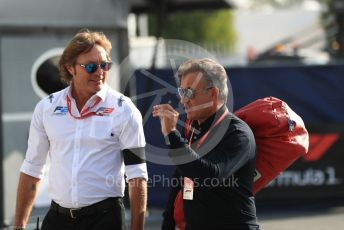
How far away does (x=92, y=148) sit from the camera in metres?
3.90

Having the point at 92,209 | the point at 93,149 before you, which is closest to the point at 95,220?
the point at 92,209

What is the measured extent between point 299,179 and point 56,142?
5.74 m

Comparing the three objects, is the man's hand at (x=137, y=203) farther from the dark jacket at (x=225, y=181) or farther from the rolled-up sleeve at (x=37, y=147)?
the rolled-up sleeve at (x=37, y=147)

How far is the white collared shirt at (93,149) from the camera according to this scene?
389cm

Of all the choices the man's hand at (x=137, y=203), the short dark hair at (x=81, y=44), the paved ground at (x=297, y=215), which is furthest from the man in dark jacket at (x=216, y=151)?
the paved ground at (x=297, y=215)

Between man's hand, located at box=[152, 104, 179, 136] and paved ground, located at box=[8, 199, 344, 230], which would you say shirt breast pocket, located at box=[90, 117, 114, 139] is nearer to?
man's hand, located at box=[152, 104, 179, 136]

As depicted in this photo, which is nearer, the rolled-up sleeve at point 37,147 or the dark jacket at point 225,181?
the dark jacket at point 225,181

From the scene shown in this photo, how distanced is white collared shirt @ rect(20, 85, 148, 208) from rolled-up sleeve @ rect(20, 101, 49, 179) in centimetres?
8

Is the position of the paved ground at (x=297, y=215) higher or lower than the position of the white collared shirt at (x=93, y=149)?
lower

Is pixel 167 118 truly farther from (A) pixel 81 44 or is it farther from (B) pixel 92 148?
(A) pixel 81 44

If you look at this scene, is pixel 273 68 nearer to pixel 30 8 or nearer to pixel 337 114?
pixel 337 114

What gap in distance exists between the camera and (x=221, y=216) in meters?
3.62

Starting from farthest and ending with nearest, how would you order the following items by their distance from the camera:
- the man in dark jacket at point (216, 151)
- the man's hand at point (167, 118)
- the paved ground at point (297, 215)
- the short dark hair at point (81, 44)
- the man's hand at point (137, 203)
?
the paved ground at point (297, 215), the short dark hair at point (81, 44), the man's hand at point (137, 203), the man in dark jacket at point (216, 151), the man's hand at point (167, 118)

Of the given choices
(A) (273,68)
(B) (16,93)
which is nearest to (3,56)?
(B) (16,93)
